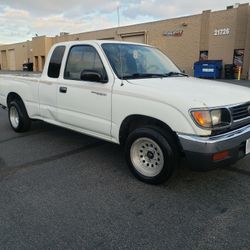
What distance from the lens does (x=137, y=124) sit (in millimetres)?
4109

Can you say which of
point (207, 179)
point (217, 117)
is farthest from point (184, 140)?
point (207, 179)

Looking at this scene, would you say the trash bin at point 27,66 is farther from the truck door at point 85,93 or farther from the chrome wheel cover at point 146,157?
the chrome wheel cover at point 146,157

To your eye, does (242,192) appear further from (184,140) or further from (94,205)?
(94,205)

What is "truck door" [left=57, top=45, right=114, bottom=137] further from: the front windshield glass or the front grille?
the front grille

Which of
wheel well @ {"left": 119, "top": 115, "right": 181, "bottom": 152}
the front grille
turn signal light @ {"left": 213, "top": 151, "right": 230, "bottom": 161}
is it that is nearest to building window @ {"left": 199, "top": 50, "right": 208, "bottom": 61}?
the front grille

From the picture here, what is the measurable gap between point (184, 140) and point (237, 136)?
661mm

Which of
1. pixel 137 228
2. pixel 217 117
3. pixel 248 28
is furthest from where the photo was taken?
pixel 248 28

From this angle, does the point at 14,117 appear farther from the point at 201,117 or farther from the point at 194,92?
the point at 201,117

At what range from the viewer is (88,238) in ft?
9.06

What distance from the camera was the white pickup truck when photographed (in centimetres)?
335

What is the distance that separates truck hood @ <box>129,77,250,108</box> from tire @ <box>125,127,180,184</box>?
0.50 meters

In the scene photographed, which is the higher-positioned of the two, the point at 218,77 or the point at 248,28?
the point at 248,28

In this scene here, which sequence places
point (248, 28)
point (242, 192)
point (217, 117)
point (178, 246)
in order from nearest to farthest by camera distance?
point (178, 246), point (217, 117), point (242, 192), point (248, 28)

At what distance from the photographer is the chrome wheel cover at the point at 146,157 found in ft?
12.5
